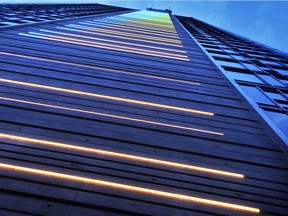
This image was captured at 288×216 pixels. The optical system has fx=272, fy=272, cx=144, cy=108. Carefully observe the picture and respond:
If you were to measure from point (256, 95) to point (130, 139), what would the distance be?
4.33 meters

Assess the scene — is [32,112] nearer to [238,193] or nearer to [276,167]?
[238,193]

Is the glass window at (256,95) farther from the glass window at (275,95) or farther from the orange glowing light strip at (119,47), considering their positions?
the orange glowing light strip at (119,47)

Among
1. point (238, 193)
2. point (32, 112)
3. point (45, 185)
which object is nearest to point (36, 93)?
point (32, 112)

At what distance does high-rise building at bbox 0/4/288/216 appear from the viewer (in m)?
3.18

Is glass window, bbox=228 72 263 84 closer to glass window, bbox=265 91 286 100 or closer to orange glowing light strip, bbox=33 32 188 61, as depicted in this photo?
glass window, bbox=265 91 286 100

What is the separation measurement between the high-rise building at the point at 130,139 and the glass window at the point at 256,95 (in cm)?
5

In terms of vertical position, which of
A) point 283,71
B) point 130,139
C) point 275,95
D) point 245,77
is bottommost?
point 283,71

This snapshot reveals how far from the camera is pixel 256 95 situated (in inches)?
279

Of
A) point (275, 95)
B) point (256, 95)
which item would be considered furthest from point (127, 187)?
point (275, 95)

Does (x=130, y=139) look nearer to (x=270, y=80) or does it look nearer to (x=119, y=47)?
(x=119, y=47)

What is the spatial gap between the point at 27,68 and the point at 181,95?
11.4ft

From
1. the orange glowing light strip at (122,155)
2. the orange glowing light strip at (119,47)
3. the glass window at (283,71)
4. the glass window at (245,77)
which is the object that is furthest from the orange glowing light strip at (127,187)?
the glass window at (283,71)

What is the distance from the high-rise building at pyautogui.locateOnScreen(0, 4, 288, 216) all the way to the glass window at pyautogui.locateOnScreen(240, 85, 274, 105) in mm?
53

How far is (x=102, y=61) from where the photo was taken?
7363 millimetres
